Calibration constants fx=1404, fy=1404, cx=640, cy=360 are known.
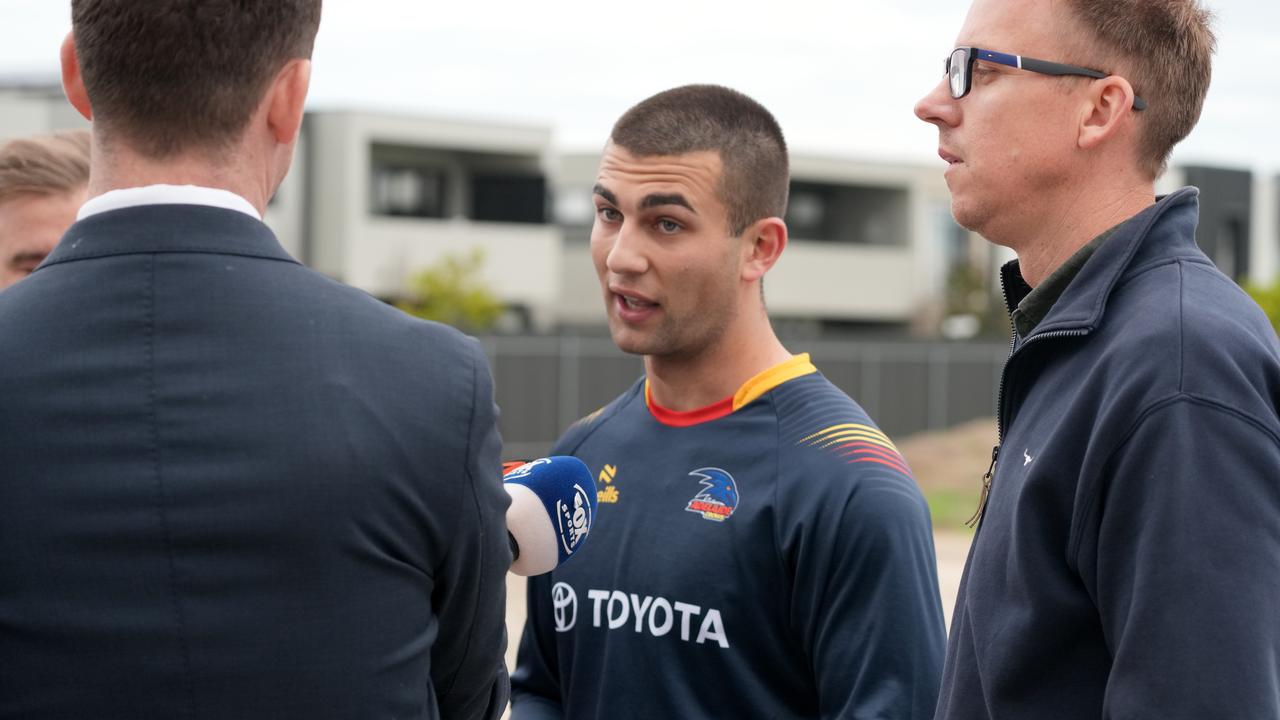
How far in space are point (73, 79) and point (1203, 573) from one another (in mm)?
1748

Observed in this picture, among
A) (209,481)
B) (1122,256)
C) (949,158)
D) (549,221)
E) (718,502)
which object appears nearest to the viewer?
(209,481)

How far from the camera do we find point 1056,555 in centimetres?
213

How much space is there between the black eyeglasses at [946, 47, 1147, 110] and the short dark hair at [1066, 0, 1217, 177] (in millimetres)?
30

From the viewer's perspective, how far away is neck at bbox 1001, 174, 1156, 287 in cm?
240

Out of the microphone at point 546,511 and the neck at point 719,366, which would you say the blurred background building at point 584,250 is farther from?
the microphone at point 546,511

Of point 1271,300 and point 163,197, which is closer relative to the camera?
point 163,197

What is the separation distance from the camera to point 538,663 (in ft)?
12.0

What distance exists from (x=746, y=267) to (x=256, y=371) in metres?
2.08

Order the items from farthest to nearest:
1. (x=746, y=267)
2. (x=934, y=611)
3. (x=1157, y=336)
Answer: (x=746, y=267) < (x=934, y=611) < (x=1157, y=336)

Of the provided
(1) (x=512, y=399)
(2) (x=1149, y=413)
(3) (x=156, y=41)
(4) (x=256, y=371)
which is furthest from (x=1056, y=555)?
(1) (x=512, y=399)

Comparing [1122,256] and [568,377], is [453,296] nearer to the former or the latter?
[568,377]

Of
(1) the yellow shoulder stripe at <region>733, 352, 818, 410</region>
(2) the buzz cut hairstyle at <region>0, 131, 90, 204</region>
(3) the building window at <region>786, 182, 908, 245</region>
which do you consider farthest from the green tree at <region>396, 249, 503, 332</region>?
(1) the yellow shoulder stripe at <region>733, 352, 818, 410</region>

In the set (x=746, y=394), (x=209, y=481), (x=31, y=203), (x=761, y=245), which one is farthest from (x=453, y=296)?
(x=209, y=481)

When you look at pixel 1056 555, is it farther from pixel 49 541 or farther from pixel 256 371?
pixel 49 541
